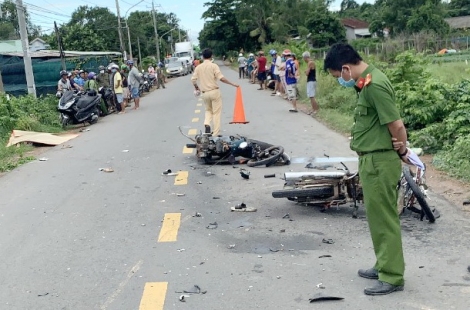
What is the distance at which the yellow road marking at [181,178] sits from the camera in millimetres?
9241

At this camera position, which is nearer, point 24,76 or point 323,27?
point 24,76

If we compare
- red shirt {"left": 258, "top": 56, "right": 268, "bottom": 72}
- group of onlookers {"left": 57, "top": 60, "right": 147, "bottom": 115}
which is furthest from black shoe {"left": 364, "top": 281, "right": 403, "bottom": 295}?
red shirt {"left": 258, "top": 56, "right": 268, "bottom": 72}

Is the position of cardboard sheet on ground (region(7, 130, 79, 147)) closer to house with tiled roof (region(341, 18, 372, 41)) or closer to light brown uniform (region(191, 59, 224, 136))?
light brown uniform (region(191, 59, 224, 136))

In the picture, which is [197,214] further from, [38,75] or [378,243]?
[38,75]

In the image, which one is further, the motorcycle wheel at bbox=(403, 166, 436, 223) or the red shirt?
the red shirt

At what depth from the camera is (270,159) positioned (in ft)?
32.7

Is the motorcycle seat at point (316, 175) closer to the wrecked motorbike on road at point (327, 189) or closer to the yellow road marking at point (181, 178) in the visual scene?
the wrecked motorbike on road at point (327, 189)

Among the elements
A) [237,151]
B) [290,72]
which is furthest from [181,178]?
[290,72]

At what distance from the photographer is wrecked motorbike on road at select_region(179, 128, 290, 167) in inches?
399

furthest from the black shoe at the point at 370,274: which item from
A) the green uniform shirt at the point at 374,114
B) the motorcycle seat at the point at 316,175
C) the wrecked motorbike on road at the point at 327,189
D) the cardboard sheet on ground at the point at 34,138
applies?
the cardboard sheet on ground at the point at 34,138

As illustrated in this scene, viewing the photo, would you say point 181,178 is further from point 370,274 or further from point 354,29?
point 354,29

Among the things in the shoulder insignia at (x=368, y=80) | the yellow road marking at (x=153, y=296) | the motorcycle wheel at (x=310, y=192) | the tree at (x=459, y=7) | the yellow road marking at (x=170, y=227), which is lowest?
the yellow road marking at (x=170, y=227)

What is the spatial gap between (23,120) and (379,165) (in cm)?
1381

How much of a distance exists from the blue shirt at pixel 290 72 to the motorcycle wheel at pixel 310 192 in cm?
1205
